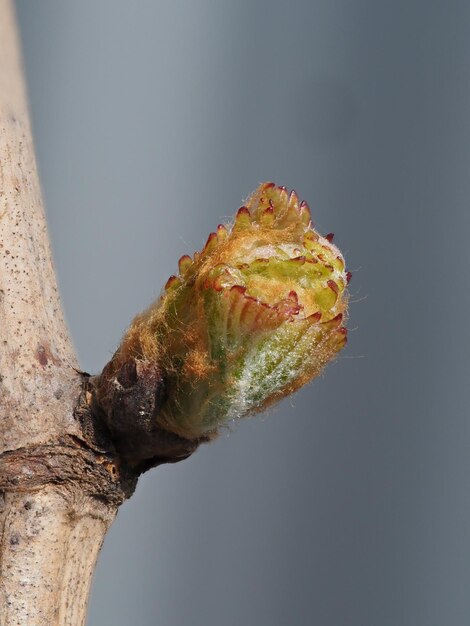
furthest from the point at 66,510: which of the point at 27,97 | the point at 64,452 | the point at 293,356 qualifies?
the point at 27,97

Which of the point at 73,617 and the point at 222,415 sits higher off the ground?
the point at 222,415

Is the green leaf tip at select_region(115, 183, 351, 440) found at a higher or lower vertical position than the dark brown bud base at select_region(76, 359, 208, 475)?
higher

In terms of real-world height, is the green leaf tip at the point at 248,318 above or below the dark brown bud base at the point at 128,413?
above

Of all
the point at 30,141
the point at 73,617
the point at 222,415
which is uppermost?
the point at 30,141

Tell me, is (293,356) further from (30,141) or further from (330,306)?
(30,141)

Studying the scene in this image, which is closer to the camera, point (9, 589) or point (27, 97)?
point (9, 589)
